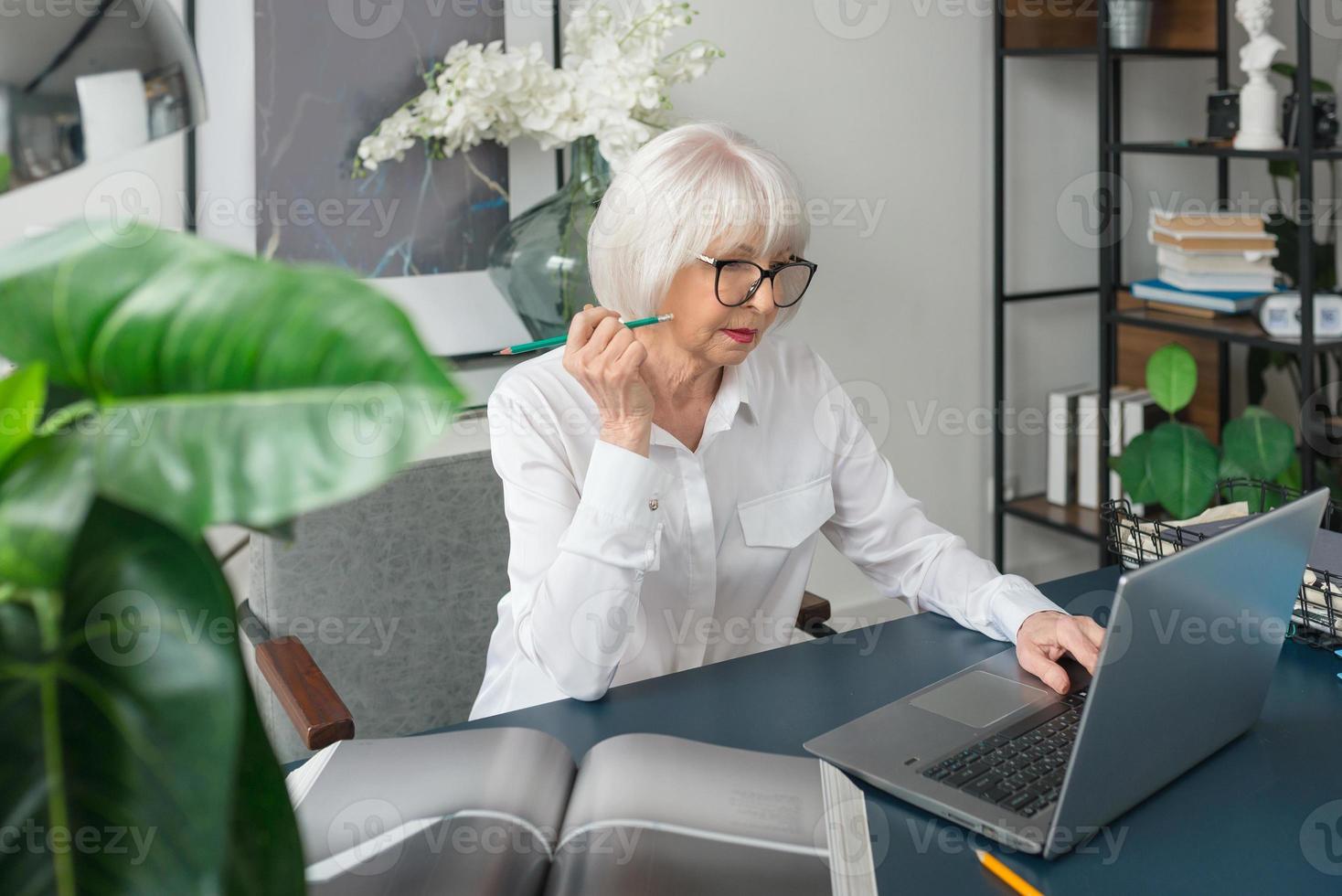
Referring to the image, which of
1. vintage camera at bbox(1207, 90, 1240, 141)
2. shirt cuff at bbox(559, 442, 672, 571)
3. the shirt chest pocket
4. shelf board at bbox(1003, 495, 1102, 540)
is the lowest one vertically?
shelf board at bbox(1003, 495, 1102, 540)

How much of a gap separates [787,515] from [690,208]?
1.48ft

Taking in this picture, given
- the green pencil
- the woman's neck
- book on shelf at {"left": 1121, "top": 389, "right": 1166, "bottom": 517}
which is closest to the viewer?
the green pencil

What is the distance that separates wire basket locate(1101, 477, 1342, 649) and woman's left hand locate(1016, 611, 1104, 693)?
0.11m

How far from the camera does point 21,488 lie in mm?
360

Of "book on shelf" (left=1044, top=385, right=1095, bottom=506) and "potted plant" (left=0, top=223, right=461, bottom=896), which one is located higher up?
"potted plant" (left=0, top=223, right=461, bottom=896)

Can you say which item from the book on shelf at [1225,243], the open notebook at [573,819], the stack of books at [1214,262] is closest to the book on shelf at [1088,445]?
the stack of books at [1214,262]

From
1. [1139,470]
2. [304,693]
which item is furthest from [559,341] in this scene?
[1139,470]

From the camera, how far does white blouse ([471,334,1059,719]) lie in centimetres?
136

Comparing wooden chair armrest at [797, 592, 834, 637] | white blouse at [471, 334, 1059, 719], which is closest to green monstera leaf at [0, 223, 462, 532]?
→ white blouse at [471, 334, 1059, 719]

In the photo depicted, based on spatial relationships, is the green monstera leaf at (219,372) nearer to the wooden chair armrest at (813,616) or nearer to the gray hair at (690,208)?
the gray hair at (690,208)

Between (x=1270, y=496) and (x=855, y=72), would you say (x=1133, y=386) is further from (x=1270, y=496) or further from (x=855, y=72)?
(x=855, y=72)

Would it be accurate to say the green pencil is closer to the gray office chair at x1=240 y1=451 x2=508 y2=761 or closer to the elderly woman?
the elderly woman

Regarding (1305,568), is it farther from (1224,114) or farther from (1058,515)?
(1058,515)

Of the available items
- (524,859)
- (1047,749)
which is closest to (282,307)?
(524,859)
